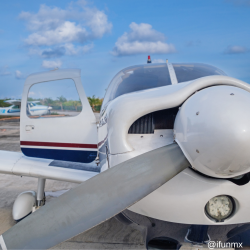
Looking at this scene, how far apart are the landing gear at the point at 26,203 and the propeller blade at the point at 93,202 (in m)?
2.29

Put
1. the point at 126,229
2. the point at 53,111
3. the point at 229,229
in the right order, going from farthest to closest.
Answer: the point at 53,111, the point at 126,229, the point at 229,229

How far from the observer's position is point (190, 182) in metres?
1.76

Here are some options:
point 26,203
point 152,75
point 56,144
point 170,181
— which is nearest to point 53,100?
point 56,144

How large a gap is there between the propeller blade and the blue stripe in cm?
205

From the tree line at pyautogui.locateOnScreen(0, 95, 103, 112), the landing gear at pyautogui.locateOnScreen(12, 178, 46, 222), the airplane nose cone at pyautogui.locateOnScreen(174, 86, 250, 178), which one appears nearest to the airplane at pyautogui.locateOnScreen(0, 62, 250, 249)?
the airplane nose cone at pyautogui.locateOnScreen(174, 86, 250, 178)

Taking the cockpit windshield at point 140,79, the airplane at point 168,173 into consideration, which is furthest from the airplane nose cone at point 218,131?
the cockpit windshield at point 140,79

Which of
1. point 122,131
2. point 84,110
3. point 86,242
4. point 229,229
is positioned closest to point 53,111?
point 84,110

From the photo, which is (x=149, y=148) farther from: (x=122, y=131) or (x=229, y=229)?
(x=229, y=229)

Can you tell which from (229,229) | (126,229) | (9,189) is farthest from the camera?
(9,189)

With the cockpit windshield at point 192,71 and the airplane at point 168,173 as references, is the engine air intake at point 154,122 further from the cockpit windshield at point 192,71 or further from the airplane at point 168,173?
the cockpit windshield at point 192,71

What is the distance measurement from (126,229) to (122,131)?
6.96 feet

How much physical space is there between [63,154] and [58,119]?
1.60 ft

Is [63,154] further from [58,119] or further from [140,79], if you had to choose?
[140,79]

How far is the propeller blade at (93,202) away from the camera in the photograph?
1.51 metres
